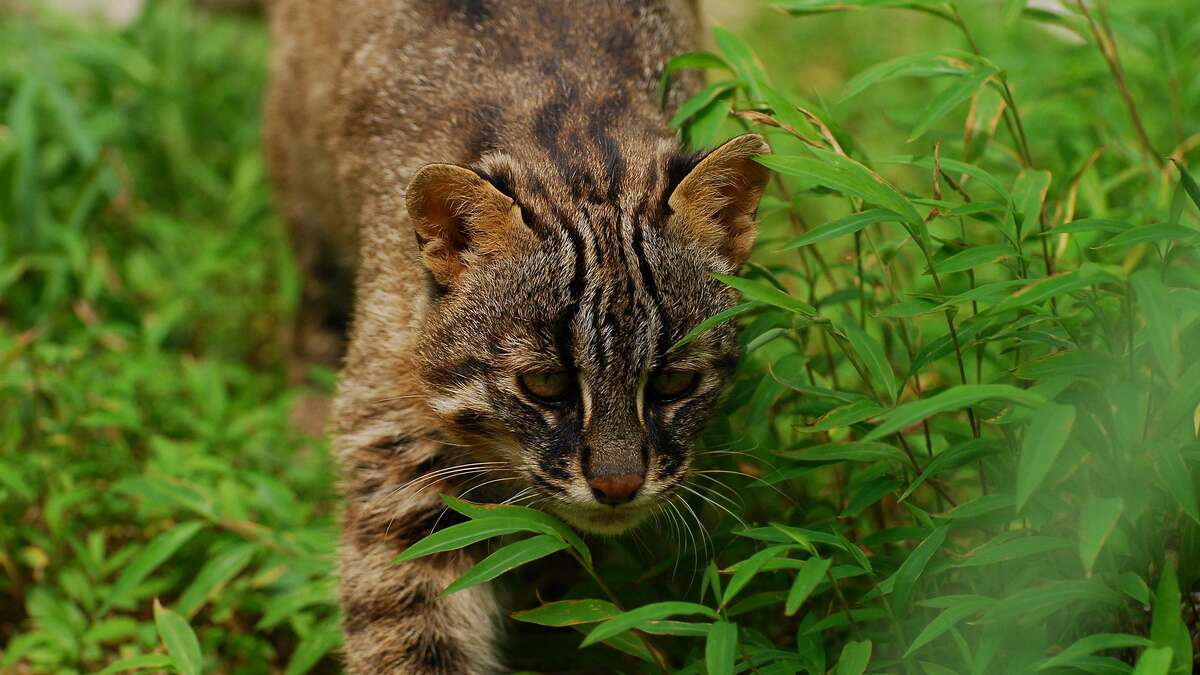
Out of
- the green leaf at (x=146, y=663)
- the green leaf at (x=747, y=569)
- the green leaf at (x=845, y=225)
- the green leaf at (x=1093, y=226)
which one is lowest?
the green leaf at (x=146, y=663)

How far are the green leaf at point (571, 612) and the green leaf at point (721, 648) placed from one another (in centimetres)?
38

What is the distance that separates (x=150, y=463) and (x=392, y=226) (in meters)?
1.53

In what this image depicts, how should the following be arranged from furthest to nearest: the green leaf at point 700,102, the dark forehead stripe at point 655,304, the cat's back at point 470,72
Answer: the cat's back at point 470,72 → the green leaf at point 700,102 → the dark forehead stripe at point 655,304

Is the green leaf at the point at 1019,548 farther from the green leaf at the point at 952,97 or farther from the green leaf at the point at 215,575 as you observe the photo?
the green leaf at the point at 215,575

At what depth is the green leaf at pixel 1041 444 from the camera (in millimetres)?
2941

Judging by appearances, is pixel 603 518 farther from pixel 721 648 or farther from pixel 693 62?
pixel 693 62

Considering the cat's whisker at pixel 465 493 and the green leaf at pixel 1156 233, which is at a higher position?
the green leaf at pixel 1156 233

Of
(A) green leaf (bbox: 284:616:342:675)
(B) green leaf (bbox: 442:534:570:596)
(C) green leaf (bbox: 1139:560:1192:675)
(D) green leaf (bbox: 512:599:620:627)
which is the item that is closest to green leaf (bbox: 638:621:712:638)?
(D) green leaf (bbox: 512:599:620:627)

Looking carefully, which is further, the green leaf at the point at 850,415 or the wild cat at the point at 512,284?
the wild cat at the point at 512,284

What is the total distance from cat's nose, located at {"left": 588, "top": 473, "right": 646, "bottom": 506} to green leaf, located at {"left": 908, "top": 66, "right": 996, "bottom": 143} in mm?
1278

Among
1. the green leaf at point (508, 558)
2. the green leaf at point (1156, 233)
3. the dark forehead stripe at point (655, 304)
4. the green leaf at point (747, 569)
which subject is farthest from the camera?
the dark forehead stripe at point (655, 304)

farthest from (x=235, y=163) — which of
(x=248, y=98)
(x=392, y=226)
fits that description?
(x=392, y=226)

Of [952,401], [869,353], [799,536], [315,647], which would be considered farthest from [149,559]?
[952,401]

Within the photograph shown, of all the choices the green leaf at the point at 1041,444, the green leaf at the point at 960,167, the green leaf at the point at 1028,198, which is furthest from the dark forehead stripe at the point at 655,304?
the green leaf at the point at 1041,444
